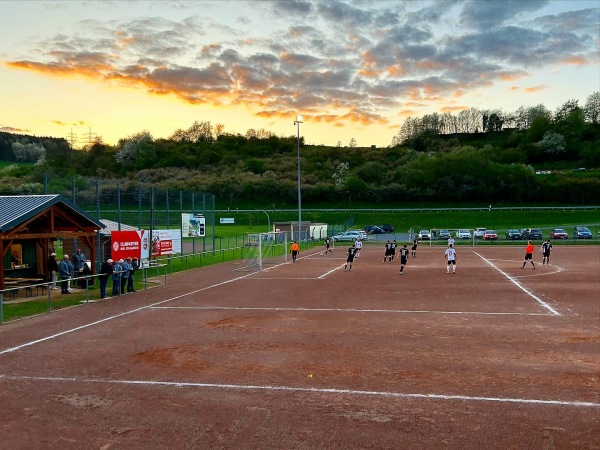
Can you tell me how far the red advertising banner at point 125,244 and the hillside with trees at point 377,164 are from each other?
3641cm

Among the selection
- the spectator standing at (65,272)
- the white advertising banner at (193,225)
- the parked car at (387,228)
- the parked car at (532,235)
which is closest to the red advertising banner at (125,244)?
the spectator standing at (65,272)

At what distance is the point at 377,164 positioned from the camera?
126 metres

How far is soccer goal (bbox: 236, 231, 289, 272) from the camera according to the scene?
1330 inches

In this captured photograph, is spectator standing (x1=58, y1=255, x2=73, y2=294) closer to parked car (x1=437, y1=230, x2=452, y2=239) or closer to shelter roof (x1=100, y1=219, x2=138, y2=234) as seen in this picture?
shelter roof (x1=100, y1=219, x2=138, y2=234)

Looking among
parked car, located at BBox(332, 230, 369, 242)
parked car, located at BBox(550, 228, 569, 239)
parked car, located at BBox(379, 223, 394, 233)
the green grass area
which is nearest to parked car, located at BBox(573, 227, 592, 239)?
parked car, located at BBox(550, 228, 569, 239)

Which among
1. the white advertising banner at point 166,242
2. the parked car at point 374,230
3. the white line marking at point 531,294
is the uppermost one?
the white advertising banner at point 166,242

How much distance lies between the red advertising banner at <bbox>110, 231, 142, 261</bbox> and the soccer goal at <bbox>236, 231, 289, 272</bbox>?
748 centimetres

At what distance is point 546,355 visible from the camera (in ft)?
39.0

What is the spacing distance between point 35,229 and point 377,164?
107097mm

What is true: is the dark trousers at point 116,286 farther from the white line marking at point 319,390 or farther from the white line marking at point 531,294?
the white line marking at point 531,294

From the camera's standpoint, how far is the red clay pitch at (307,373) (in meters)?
7.66

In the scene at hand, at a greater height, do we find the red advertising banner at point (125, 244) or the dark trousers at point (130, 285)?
the red advertising banner at point (125, 244)

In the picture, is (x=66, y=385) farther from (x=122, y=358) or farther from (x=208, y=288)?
(x=208, y=288)

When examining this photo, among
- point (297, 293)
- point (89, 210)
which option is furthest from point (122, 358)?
point (89, 210)
